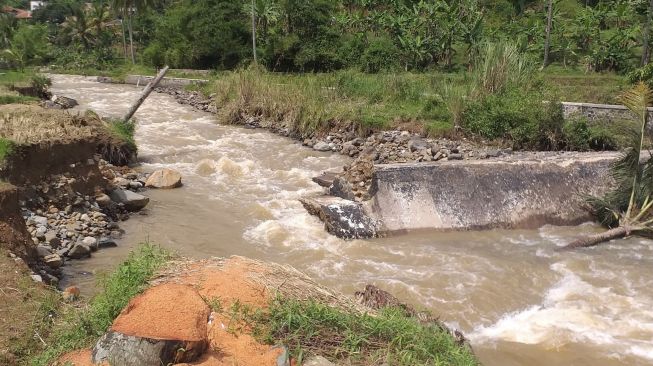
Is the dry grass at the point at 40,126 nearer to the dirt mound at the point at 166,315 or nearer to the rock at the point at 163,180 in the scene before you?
the rock at the point at 163,180

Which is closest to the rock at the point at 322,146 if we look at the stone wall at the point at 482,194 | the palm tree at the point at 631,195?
the stone wall at the point at 482,194

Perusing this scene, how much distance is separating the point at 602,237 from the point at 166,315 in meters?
7.99

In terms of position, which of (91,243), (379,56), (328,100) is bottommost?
(91,243)

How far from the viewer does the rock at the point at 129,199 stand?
10.5 meters

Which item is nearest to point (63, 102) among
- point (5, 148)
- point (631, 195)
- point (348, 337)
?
point (5, 148)

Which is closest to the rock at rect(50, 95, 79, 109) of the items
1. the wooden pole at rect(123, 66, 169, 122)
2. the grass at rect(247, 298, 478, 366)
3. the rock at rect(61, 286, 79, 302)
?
the wooden pole at rect(123, 66, 169, 122)

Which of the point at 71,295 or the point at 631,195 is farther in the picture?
the point at 631,195

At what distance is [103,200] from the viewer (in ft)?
33.3

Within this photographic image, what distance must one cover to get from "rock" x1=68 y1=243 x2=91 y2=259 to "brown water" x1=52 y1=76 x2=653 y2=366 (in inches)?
6.6

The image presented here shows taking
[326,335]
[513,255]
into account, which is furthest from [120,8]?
[326,335]

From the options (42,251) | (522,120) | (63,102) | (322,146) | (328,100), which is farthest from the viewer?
(63,102)

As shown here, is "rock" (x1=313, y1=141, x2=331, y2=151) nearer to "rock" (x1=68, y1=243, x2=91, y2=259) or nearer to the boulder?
"rock" (x1=68, y1=243, x2=91, y2=259)

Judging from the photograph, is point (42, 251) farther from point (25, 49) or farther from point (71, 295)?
point (25, 49)

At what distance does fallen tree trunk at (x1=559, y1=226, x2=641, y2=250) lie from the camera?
9.28 metres
